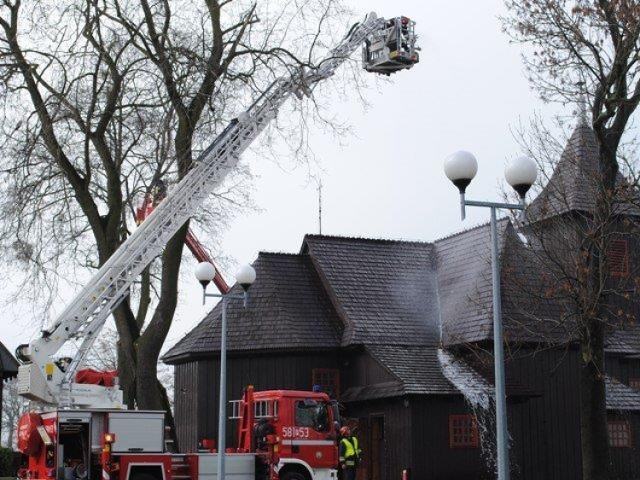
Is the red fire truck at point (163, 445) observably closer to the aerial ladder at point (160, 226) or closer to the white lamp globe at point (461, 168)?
the aerial ladder at point (160, 226)

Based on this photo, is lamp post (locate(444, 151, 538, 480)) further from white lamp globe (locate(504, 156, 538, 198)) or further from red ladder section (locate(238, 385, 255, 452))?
red ladder section (locate(238, 385, 255, 452))

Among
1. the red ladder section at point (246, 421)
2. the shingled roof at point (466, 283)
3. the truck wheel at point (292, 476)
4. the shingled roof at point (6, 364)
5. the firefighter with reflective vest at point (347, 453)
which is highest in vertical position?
the shingled roof at point (466, 283)

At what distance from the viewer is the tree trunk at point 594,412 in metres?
21.8

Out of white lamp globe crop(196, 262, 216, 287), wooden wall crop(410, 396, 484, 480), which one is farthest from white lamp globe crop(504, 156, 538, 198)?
wooden wall crop(410, 396, 484, 480)

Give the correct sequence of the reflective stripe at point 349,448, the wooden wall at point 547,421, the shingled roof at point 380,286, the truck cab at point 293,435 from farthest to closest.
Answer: the shingled roof at point 380,286 < the wooden wall at point 547,421 < the reflective stripe at point 349,448 < the truck cab at point 293,435

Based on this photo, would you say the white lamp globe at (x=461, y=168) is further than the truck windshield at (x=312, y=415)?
No

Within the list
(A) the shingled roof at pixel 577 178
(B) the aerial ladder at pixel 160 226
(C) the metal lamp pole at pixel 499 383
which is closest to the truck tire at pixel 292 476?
(B) the aerial ladder at pixel 160 226

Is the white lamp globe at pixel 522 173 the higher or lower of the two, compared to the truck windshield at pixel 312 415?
higher

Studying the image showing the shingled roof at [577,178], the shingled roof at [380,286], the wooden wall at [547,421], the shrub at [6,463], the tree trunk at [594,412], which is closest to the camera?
the tree trunk at [594,412]

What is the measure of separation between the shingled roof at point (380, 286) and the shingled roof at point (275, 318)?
605 mm

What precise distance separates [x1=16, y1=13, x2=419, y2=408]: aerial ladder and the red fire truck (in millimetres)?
638

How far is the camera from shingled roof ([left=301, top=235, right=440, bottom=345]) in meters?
34.0

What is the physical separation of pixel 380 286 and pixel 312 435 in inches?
492

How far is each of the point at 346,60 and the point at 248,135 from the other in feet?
11.2
